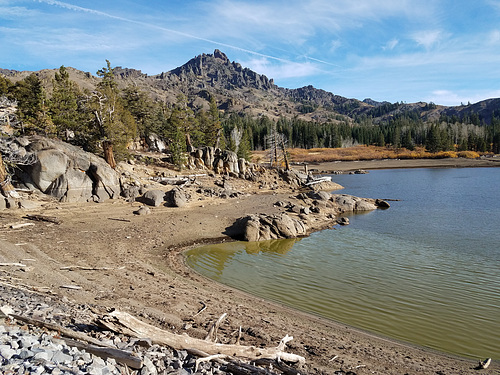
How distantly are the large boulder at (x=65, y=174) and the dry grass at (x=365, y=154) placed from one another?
82.1 m

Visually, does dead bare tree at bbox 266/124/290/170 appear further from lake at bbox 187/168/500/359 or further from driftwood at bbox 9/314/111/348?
driftwood at bbox 9/314/111/348

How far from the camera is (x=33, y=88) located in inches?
1219

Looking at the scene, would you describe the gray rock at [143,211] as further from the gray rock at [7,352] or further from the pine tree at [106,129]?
the gray rock at [7,352]

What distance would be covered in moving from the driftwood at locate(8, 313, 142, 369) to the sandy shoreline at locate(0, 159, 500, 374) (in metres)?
2.92

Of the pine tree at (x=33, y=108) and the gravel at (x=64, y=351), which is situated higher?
Result: the pine tree at (x=33, y=108)

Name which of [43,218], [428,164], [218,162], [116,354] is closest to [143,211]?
[43,218]

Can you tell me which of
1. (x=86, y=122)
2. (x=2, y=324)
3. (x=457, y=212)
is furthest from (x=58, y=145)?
(x=457, y=212)

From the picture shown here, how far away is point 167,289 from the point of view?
41.5ft

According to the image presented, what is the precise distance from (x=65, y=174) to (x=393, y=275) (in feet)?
80.8

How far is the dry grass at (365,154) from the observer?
111 m

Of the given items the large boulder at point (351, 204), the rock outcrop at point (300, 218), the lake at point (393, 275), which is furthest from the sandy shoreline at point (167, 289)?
the large boulder at point (351, 204)

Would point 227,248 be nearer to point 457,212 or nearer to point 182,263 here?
point 182,263

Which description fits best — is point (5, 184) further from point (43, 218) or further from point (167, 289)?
point (167, 289)

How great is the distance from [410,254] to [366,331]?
10643mm
